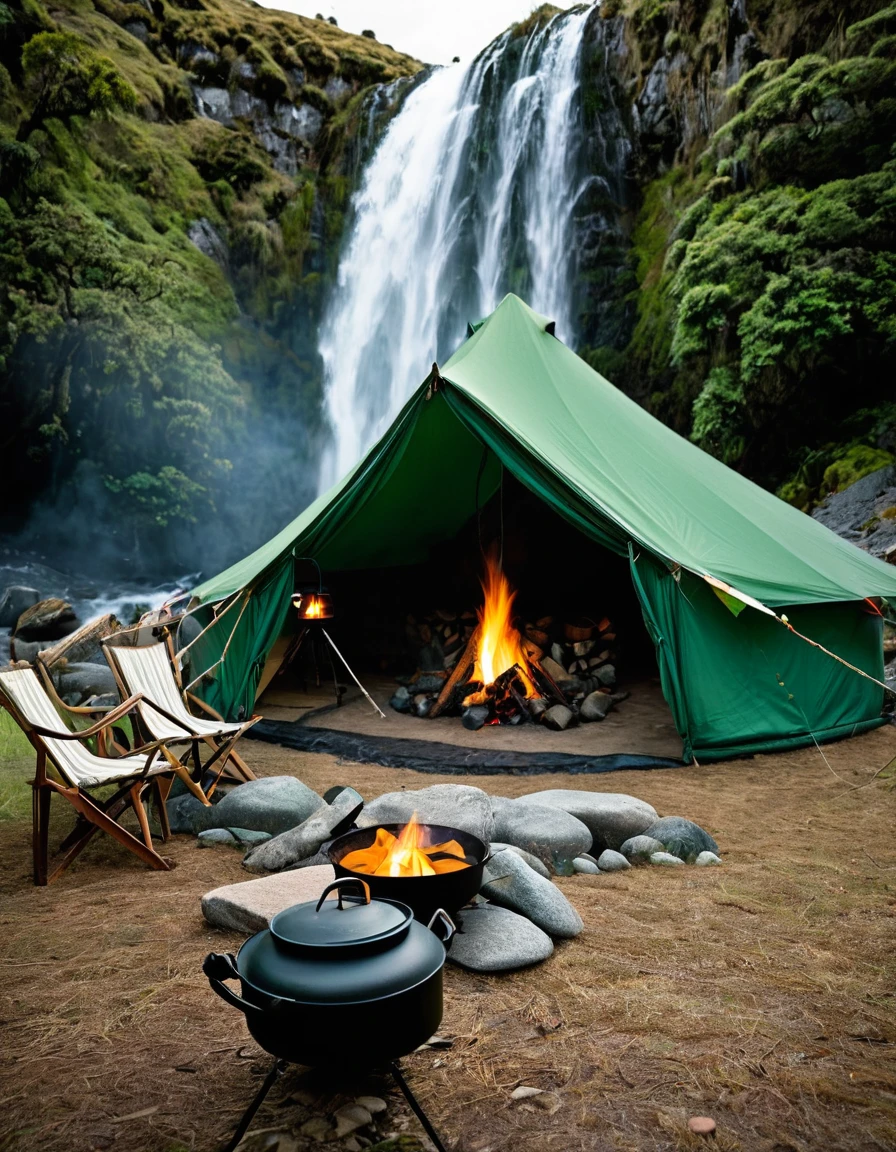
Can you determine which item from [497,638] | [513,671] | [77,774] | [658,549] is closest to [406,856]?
[77,774]

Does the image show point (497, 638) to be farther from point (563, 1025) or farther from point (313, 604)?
point (563, 1025)

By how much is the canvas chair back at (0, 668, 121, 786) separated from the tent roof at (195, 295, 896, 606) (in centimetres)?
257

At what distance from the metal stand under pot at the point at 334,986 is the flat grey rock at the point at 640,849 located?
183cm

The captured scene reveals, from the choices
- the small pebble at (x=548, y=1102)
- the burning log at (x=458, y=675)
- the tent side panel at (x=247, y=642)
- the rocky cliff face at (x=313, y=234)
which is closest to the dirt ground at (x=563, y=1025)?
the small pebble at (x=548, y=1102)

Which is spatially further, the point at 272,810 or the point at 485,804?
the point at 272,810

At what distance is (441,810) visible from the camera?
303cm

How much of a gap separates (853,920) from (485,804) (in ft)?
4.31

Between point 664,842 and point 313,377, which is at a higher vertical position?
point 313,377

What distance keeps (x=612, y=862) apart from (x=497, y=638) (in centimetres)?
373

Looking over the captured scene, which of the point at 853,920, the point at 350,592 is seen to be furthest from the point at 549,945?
the point at 350,592

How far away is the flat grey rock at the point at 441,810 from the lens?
297cm

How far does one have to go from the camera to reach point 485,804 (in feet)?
10.0

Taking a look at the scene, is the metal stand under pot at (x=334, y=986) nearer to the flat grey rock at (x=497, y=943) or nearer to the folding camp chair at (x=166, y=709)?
the flat grey rock at (x=497, y=943)

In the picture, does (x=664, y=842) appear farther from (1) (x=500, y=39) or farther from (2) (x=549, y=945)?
(1) (x=500, y=39)
